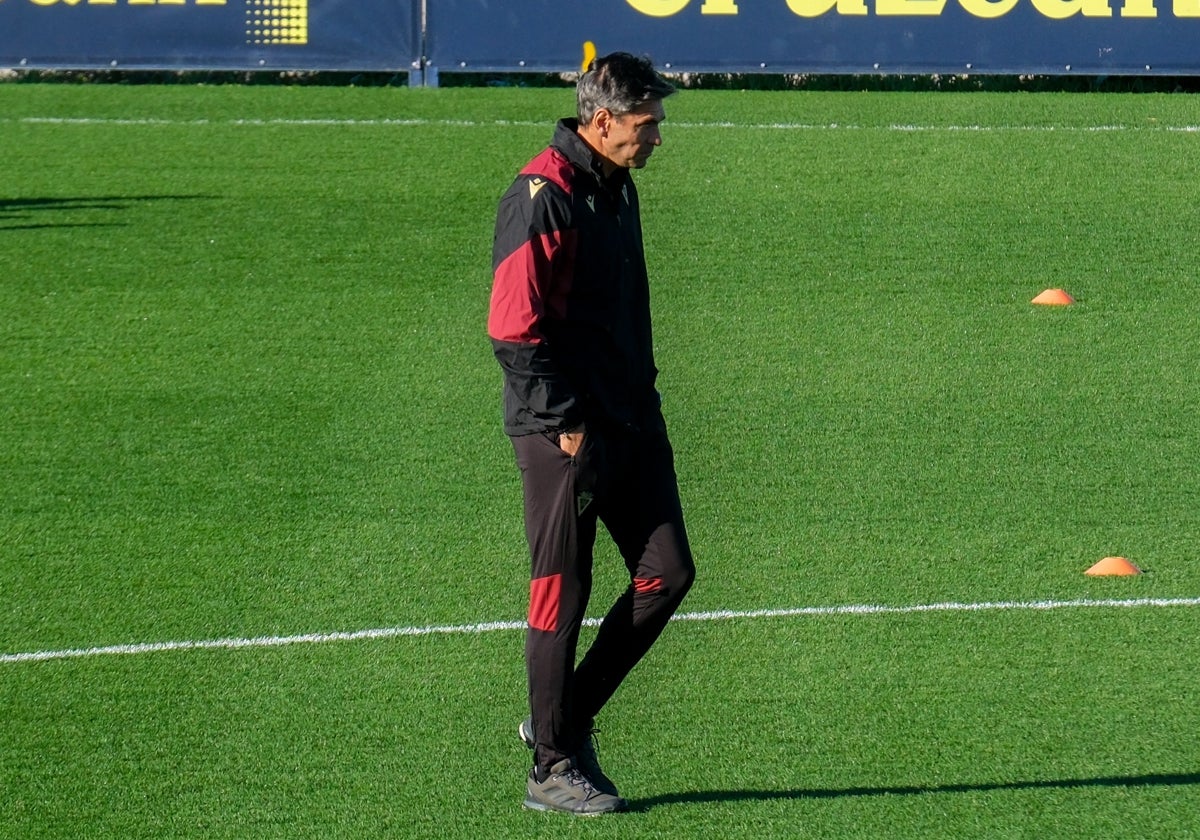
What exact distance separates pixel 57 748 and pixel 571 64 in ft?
35.9

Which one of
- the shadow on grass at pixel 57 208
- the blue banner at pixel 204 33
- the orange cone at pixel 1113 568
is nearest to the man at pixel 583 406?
the orange cone at pixel 1113 568

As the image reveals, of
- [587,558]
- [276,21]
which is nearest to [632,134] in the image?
[587,558]

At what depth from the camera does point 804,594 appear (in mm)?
6660

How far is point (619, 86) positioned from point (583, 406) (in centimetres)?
88

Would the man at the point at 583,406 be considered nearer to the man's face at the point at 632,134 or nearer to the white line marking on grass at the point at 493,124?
the man's face at the point at 632,134

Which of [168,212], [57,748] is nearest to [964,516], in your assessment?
[57,748]

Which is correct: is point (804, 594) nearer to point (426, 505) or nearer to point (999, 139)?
point (426, 505)

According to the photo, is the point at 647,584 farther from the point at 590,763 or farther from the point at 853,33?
the point at 853,33

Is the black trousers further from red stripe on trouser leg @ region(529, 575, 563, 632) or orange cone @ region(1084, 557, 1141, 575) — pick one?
orange cone @ region(1084, 557, 1141, 575)

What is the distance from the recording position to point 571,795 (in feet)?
15.9

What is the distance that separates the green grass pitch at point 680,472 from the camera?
5203 millimetres

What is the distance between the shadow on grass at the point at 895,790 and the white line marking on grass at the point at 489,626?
1.41m

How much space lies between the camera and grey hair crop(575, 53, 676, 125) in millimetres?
4461

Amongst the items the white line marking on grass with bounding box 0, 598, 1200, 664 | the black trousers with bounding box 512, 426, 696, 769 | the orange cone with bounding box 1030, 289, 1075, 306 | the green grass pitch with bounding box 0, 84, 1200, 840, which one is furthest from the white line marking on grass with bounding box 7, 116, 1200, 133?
the black trousers with bounding box 512, 426, 696, 769
